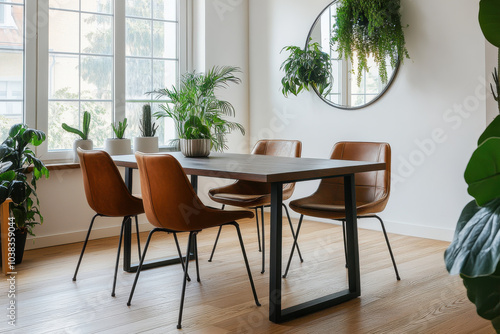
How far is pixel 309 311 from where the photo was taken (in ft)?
9.13

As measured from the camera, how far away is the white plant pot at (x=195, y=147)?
355cm

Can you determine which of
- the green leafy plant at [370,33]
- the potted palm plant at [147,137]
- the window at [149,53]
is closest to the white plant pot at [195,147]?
the potted palm plant at [147,137]

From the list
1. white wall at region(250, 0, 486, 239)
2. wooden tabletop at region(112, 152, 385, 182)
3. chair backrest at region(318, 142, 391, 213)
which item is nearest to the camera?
wooden tabletop at region(112, 152, 385, 182)

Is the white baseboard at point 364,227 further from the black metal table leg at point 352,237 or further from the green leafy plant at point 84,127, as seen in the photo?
the black metal table leg at point 352,237

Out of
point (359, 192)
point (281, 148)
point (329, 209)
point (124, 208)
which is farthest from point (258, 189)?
point (124, 208)

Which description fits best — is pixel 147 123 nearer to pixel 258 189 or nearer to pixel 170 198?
pixel 258 189

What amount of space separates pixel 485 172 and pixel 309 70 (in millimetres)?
4440

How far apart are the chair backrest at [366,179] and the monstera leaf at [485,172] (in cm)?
241

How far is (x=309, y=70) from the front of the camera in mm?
5195

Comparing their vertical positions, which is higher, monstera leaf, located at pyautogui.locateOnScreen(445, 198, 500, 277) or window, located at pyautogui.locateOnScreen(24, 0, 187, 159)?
window, located at pyautogui.locateOnScreen(24, 0, 187, 159)

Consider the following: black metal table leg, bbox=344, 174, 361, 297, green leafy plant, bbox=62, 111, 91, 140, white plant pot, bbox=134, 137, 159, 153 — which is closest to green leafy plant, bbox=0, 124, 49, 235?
green leafy plant, bbox=62, 111, 91, 140

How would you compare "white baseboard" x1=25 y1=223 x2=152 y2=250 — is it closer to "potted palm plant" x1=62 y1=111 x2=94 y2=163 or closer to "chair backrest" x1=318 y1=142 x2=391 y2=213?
"potted palm plant" x1=62 y1=111 x2=94 y2=163

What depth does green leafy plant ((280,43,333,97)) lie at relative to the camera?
5191mm

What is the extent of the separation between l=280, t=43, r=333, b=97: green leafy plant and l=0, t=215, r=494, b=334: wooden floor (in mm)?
1683
